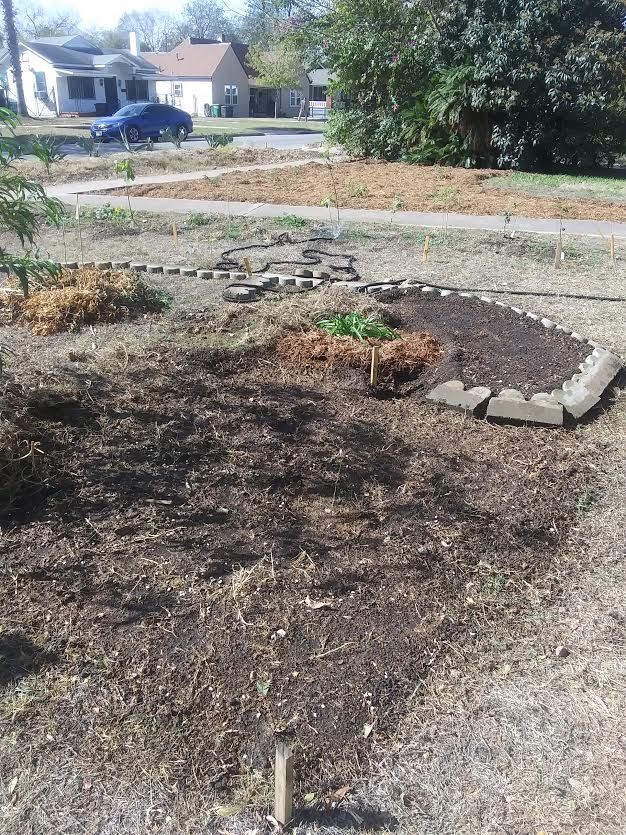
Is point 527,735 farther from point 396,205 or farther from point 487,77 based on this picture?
point 487,77

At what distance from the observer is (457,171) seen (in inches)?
680

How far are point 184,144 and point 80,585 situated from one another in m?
26.6

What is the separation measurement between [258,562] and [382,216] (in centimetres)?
941

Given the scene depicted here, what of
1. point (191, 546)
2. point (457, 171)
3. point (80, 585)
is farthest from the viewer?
point (457, 171)

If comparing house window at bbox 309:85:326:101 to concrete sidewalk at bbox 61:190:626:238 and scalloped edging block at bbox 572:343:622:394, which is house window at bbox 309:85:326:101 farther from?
scalloped edging block at bbox 572:343:622:394

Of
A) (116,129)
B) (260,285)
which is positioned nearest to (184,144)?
(116,129)

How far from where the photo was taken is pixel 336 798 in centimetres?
205

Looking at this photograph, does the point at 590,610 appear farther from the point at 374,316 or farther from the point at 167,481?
the point at 374,316

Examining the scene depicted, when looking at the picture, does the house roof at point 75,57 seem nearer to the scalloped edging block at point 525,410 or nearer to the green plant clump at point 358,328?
the green plant clump at point 358,328

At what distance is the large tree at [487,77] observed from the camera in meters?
16.6

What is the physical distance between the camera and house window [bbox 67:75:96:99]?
46500 millimetres

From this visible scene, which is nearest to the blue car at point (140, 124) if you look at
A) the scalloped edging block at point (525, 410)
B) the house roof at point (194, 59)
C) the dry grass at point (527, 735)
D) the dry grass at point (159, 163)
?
the dry grass at point (159, 163)

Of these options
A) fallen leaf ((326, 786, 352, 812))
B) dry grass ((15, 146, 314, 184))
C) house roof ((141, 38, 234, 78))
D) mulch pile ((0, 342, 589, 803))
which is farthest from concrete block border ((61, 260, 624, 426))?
house roof ((141, 38, 234, 78))

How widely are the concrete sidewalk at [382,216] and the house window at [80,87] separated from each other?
40056mm
